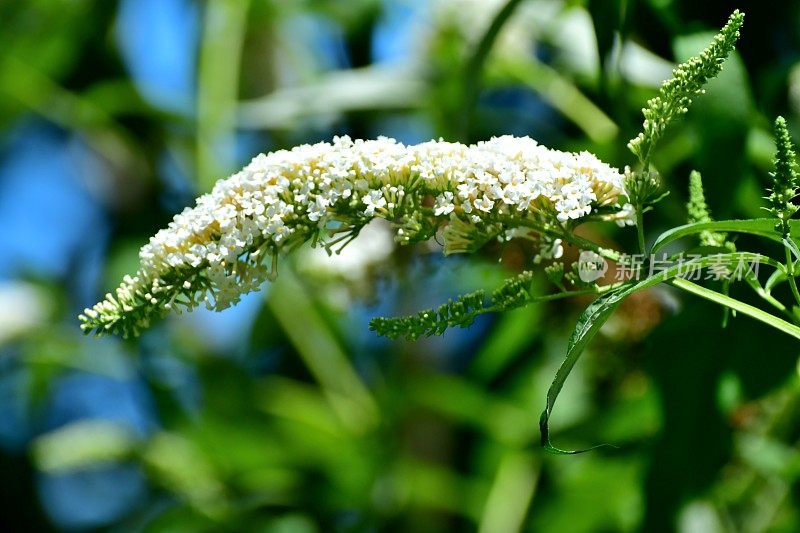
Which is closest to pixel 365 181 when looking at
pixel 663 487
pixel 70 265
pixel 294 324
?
pixel 663 487

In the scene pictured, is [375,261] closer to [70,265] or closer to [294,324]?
[294,324]

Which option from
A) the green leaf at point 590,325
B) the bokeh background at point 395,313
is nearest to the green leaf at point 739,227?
the green leaf at point 590,325

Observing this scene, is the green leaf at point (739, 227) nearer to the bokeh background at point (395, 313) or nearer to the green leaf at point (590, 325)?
the green leaf at point (590, 325)

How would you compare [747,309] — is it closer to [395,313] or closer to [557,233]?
[557,233]

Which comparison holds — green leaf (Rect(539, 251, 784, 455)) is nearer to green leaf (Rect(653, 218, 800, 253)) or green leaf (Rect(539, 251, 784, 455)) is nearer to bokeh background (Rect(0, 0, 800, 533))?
green leaf (Rect(653, 218, 800, 253))

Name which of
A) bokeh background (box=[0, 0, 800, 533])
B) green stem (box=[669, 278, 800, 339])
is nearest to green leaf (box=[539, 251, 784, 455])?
green stem (box=[669, 278, 800, 339])
